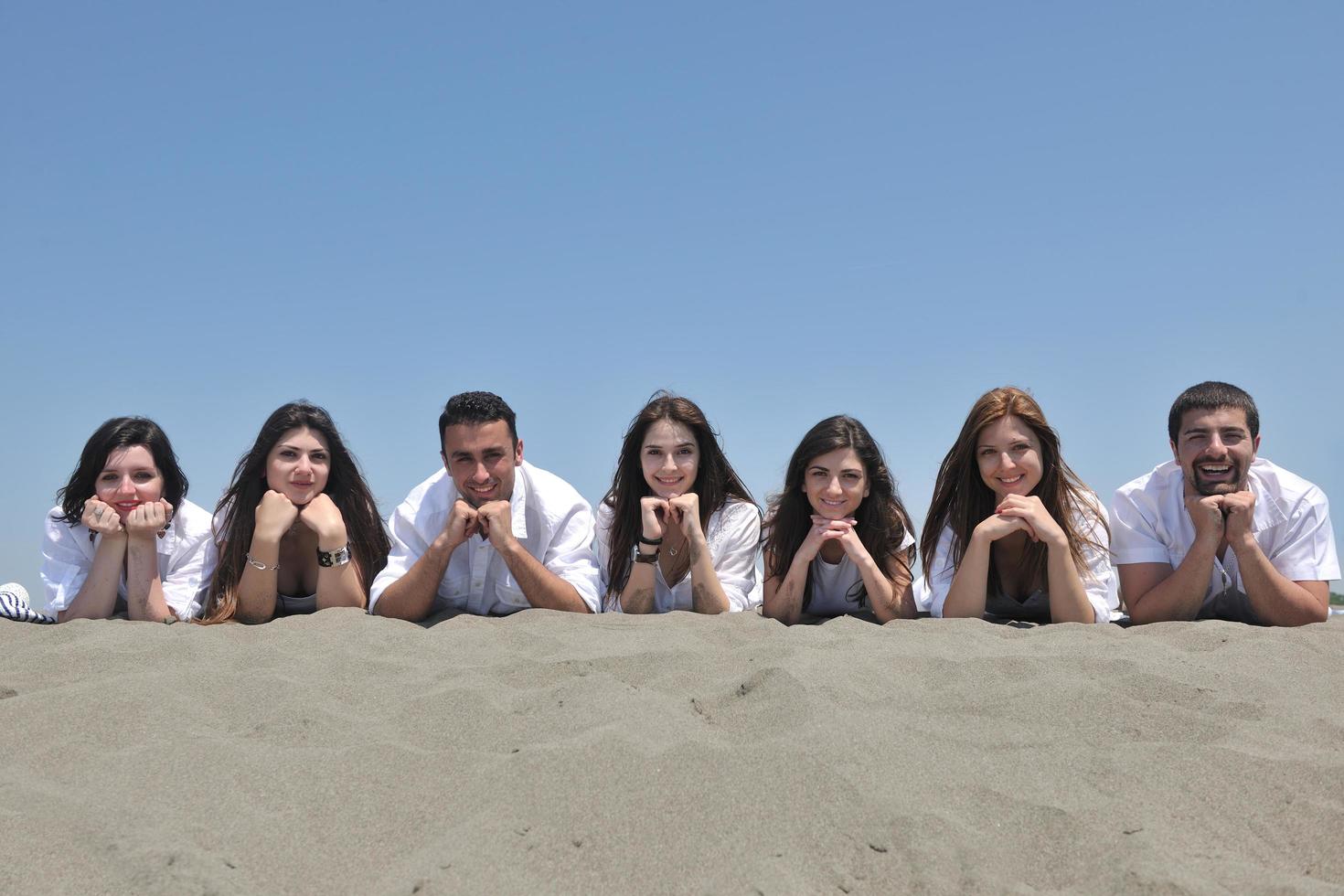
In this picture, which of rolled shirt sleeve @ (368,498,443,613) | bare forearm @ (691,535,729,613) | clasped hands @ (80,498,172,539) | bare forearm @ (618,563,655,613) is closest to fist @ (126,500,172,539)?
clasped hands @ (80,498,172,539)

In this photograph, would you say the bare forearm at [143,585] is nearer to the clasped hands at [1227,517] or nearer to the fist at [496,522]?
the fist at [496,522]

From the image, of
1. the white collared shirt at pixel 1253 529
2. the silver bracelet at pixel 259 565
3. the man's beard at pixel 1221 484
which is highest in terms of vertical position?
the man's beard at pixel 1221 484

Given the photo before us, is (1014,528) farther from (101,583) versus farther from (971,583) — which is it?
(101,583)

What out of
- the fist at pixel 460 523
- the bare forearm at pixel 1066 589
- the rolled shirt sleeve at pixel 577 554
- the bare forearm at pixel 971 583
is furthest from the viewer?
the rolled shirt sleeve at pixel 577 554

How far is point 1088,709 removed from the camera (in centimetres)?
343

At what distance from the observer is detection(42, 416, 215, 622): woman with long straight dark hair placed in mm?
5754

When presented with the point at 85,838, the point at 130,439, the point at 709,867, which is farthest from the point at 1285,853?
the point at 130,439

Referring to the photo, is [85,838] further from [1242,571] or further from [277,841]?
[1242,571]

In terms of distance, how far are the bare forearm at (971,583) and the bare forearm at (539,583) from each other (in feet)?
6.79

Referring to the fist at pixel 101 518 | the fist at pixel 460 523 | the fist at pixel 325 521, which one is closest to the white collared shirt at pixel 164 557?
the fist at pixel 101 518

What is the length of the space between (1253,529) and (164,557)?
6.28m

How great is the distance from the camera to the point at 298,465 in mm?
5992

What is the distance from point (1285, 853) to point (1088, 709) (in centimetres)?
91

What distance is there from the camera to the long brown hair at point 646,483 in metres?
6.30
